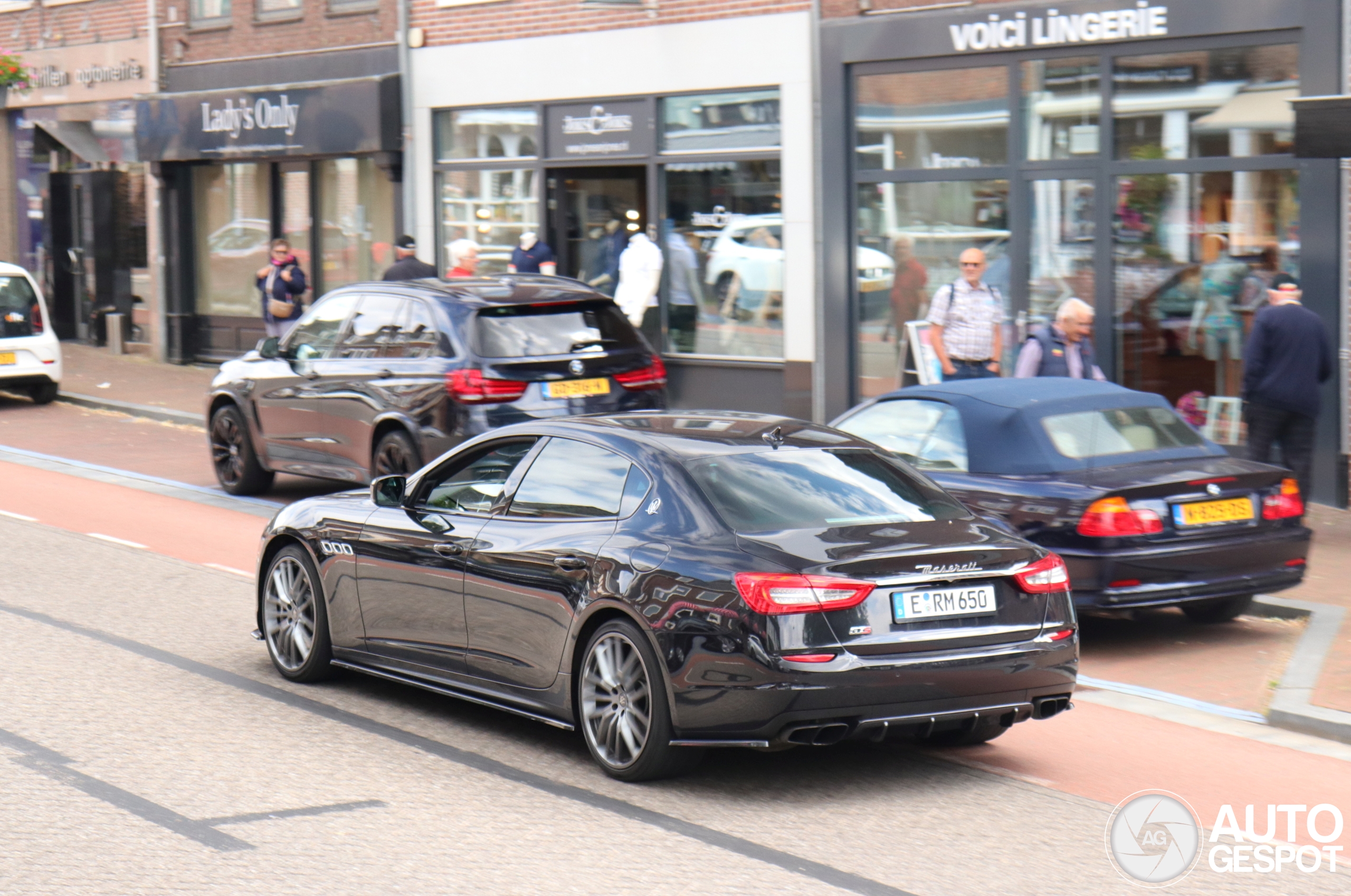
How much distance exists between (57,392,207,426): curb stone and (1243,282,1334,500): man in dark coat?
11534 millimetres

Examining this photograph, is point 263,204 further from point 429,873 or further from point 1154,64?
point 429,873

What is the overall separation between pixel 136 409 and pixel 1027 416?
45.9 ft

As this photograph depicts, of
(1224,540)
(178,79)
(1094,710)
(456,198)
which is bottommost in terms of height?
(1094,710)

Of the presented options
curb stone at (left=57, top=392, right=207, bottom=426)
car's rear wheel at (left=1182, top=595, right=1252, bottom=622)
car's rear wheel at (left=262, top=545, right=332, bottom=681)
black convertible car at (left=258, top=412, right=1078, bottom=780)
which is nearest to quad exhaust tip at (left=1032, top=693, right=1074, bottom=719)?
black convertible car at (left=258, top=412, right=1078, bottom=780)

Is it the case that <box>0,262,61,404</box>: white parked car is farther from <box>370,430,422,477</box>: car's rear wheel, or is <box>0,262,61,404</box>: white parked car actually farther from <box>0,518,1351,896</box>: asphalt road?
<box>0,518,1351,896</box>: asphalt road

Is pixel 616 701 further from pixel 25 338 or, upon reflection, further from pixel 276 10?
pixel 276 10

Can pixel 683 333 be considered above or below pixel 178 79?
below

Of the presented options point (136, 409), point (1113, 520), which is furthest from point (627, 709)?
point (136, 409)

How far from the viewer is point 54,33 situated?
91.2 feet

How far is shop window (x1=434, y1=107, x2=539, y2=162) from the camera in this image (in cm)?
2018

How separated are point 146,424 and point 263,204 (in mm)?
5961

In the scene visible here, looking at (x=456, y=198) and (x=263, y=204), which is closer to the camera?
(x=456, y=198)

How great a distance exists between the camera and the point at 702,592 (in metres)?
5.90

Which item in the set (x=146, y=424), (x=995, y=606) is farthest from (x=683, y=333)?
(x=995, y=606)
